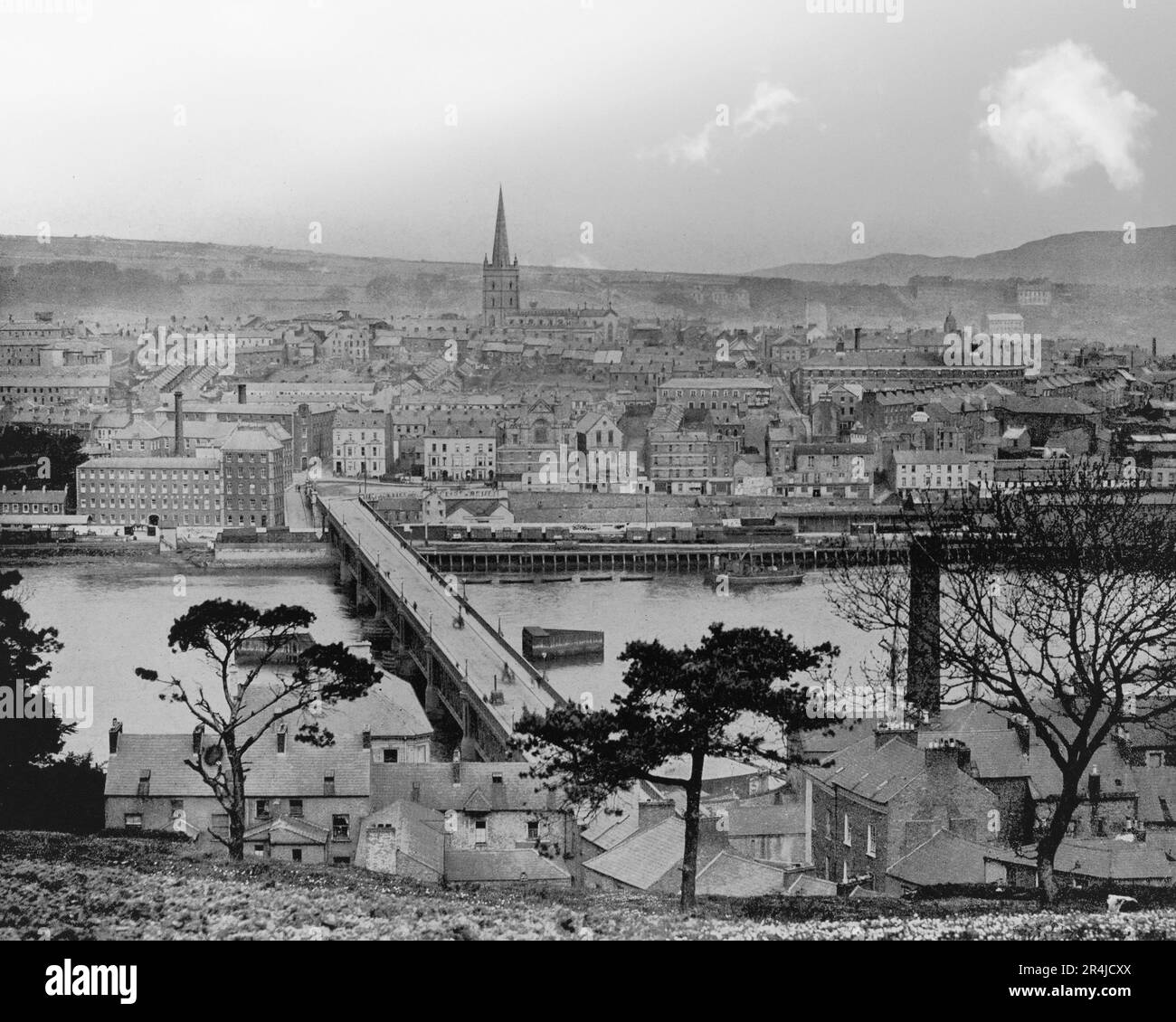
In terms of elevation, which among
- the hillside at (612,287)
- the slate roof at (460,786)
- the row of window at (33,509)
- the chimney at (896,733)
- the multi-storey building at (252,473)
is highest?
the hillside at (612,287)

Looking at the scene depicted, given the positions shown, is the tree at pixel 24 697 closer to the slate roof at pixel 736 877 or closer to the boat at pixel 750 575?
the slate roof at pixel 736 877

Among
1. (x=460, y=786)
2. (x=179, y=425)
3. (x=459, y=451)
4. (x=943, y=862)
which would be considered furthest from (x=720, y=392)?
(x=943, y=862)

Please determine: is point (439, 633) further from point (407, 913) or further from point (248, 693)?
point (407, 913)

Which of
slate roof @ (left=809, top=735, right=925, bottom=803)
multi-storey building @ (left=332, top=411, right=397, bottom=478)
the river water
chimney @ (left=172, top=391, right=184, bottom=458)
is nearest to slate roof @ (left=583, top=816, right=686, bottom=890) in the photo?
slate roof @ (left=809, top=735, right=925, bottom=803)

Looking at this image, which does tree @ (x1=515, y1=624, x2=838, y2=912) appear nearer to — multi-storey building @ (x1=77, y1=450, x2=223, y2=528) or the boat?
multi-storey building @ (x1=77, y1=450, x2=223, y2=528)

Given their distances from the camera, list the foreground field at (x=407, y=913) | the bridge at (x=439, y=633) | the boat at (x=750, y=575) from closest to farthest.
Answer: the foreground field at (x=407, y=913)
the bridge at (x=439, y=633)
the boat at (x=750, y=575)

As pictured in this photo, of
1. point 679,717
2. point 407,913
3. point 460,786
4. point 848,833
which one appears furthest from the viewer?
point 460,786

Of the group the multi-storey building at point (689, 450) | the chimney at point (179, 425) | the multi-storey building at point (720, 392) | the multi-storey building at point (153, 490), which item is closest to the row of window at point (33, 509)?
the multi-storey building at point (153, 490)
